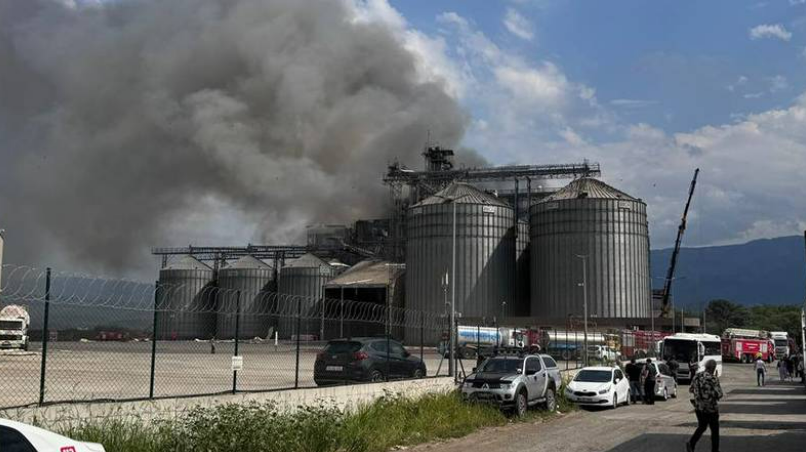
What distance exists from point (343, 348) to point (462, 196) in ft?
270

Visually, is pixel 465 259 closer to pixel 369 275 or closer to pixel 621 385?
pixel 369 275

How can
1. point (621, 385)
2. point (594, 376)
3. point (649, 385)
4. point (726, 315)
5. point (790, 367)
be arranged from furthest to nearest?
point (726, 315)
point (790, 367)
point (649, 385)
point (621, 385)
point (594, 376)

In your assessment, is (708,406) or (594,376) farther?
(594,376)

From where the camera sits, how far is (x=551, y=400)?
24.3m

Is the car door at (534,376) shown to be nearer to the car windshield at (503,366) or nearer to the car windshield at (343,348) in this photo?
the car windshield at (503,366)

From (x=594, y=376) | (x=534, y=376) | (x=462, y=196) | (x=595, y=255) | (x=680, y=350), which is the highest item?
(x=462, y=196)

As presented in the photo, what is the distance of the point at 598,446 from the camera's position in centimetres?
1535

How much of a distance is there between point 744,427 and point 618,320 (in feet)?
248

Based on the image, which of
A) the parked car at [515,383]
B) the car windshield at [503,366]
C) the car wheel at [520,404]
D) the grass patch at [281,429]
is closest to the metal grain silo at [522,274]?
the parked car at [515,383]

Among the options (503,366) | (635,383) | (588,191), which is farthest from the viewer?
(588,191)

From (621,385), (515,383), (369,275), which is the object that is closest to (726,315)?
(369,275)

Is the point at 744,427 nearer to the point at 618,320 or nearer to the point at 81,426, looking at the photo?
the point at 81,426

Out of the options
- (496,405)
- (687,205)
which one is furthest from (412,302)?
(496,405)

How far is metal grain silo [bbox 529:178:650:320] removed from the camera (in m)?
96.7
